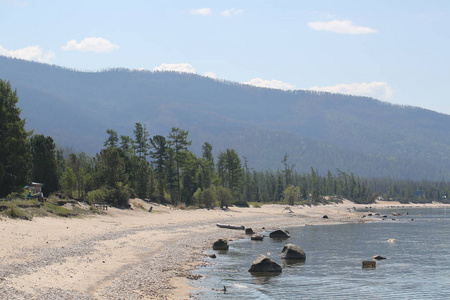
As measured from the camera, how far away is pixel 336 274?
103 feet

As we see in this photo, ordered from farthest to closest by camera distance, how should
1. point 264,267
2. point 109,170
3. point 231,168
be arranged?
1. point 231,168
2. point 109,170
3. point 264,267

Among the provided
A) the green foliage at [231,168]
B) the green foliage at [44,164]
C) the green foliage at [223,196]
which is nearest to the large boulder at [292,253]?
the green foliage at [44,164]

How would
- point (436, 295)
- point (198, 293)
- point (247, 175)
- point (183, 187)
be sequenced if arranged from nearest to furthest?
1. point (198, 293)
2. point (436, 295)
3. point (183, 187)
4. point (247, 175)

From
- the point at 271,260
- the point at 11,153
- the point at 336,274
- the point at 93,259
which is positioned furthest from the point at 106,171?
the point at 336,274

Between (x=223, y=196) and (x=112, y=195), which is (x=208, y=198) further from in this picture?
(x=112, y=195)

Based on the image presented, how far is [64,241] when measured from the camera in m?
33.4

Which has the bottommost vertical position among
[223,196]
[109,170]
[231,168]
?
[223,196]

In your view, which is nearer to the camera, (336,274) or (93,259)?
(93,259)

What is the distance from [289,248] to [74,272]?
1866 centimetres

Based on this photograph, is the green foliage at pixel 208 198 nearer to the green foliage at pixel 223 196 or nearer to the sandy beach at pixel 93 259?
the green foliage at pixel 223 196

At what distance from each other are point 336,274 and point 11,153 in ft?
111

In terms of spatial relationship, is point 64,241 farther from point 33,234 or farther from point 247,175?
point 247,175

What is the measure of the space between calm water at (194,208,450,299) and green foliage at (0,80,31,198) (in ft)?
73.6

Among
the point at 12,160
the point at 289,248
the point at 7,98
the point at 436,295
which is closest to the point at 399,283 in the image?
the point at 436,295
